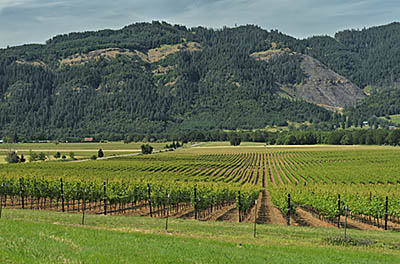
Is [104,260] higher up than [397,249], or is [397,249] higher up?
[104,260]

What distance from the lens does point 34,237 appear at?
16.0m

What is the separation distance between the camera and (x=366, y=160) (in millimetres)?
120312

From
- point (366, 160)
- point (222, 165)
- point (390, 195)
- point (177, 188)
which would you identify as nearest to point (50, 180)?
point (177, 188)

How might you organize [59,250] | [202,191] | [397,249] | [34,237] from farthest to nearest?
[202,191]
[397,249]
[34,237]
[59,250]

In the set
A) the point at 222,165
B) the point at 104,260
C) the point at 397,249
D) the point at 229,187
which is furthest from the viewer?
the point at 222,165

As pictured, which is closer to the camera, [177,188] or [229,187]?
[177,188]

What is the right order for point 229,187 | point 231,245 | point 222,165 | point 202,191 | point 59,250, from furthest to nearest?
point 222,165
point 229,187
point 202,191
point 231,245
point 59,250

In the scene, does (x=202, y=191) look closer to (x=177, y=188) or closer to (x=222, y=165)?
(x=177, y=188)

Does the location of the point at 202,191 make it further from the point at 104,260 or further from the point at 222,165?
the point at 222,165

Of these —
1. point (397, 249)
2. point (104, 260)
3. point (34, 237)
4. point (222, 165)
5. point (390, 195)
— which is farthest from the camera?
point (222, 165)

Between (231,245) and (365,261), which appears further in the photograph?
(231,245)

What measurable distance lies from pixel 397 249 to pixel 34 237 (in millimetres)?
16311

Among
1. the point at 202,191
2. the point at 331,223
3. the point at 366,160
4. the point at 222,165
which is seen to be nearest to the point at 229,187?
the point at 202,191

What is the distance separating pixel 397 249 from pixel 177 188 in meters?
25.5
